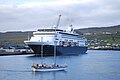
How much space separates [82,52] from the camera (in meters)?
131

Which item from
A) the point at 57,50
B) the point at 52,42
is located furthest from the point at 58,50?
the point at 52,42

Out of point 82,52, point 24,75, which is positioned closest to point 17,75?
point 24,75

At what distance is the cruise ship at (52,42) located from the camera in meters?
104

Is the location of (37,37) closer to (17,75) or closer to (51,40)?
(51,40)

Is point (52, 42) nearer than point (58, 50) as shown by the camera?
Yes

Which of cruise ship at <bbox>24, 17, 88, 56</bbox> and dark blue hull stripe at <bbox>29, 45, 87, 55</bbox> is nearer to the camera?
cruise ship at <bbox>24, 17, 88, 56</bbox>

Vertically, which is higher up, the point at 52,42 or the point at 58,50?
the point at 52,42

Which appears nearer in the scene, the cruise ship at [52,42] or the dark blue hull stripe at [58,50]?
the cruise ship at [52,42]

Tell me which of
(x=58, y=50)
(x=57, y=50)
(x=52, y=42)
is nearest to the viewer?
(x=52, y=42)

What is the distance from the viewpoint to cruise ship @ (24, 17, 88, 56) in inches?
4092

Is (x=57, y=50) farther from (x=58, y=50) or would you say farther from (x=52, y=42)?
(x=52, y=42)

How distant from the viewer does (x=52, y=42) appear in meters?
105

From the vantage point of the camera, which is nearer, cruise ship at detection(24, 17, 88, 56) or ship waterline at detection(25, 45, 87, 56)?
cruise ship at detection(24, 17, 88, 56)

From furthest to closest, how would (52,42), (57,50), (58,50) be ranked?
(58,50) < (57,50) < (52,42)
